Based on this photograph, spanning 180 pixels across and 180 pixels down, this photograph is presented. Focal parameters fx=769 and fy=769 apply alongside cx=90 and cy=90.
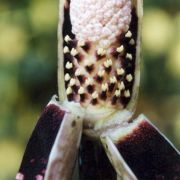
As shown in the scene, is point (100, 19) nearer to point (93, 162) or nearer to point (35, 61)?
point (93, 162)

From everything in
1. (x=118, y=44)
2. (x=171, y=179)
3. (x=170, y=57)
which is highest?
(x=118, y=44)

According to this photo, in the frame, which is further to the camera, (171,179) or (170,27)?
(170,27)

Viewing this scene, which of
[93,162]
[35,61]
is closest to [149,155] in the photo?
[93,162]

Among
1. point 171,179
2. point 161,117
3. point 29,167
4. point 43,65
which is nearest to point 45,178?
point 29,167

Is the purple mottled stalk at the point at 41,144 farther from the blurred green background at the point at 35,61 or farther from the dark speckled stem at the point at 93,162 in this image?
the blurred green background at the point at 35,61

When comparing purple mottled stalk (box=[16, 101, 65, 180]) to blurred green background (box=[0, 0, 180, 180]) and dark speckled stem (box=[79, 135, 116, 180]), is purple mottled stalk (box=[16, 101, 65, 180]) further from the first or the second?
blurred green background (box=[0, 0, 180, 180])

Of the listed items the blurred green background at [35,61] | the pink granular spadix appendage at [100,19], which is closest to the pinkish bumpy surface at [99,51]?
the pink granular spadix appendage at [100,19]

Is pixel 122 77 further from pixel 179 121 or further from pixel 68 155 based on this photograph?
pixel 179 121
